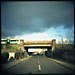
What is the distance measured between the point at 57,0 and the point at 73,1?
939 millimetres

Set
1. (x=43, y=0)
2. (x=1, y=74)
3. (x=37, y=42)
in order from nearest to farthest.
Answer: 1. (x=43, y=0)
2. (x=1, y=74)
3. (x=37, y=42)

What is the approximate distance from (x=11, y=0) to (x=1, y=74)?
495 centimetres

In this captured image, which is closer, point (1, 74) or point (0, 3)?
point (0, 3)

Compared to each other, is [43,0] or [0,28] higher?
[43,0]

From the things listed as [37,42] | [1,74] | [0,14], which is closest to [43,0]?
[0,14]

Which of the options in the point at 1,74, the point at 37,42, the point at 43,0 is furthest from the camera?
the point at 37,42

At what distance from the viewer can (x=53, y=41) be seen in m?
92.4

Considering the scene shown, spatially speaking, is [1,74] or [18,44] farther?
[18,44]

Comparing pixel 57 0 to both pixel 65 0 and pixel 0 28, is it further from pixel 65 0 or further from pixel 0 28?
pixel 0 28

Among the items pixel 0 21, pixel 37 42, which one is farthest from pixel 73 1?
pixel 37 42

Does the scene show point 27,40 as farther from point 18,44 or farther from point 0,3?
point 0,3

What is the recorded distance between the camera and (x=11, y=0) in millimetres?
11742

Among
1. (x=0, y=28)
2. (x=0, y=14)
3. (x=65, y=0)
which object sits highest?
(x=65, y=0)

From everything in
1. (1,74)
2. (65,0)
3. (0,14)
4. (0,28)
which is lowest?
(1,74)
